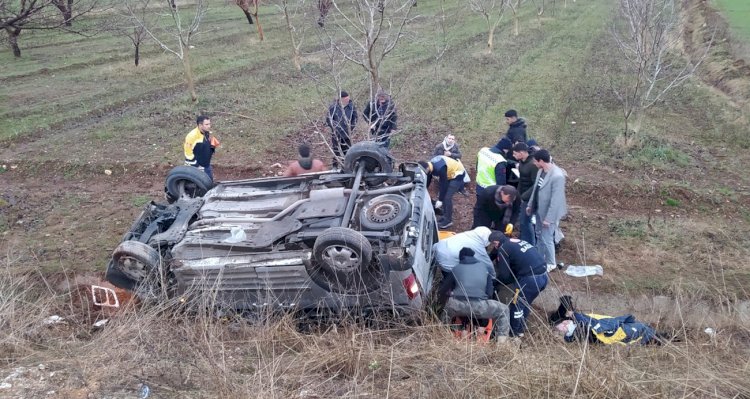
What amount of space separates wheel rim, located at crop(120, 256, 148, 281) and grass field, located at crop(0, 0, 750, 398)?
0.41m

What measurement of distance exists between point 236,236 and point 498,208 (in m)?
2.99

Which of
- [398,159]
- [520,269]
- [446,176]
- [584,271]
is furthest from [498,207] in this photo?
[398,159]

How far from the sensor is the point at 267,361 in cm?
383

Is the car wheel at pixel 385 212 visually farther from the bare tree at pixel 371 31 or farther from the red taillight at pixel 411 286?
the bare tree at pixel 371 31

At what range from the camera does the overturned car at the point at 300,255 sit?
14.7 ft

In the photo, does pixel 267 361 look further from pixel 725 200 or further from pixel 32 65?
pixel 32 65

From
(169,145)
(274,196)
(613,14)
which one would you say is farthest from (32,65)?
(613,14)

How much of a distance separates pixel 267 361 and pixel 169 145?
25.5 feet

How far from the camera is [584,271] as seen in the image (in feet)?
20.6

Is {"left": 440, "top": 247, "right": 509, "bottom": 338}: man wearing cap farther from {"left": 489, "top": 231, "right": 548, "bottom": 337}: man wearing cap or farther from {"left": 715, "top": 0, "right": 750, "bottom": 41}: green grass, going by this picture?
{"left": 715, "top": 0, "right": 750, "bottom": 41}: green grass

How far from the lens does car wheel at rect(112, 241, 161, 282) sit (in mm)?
4617

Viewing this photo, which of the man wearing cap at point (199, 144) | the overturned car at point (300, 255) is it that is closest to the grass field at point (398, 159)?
the overturned car at point (300, 255)

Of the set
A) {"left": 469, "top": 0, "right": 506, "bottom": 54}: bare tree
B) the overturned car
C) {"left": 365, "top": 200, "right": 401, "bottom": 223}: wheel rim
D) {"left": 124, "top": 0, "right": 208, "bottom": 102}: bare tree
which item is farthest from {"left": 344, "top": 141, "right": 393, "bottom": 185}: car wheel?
{"left": 469, "top": 0, "right": 506, "bottom": 54}: bare tree

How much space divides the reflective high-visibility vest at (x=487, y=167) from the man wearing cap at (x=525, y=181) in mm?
262
